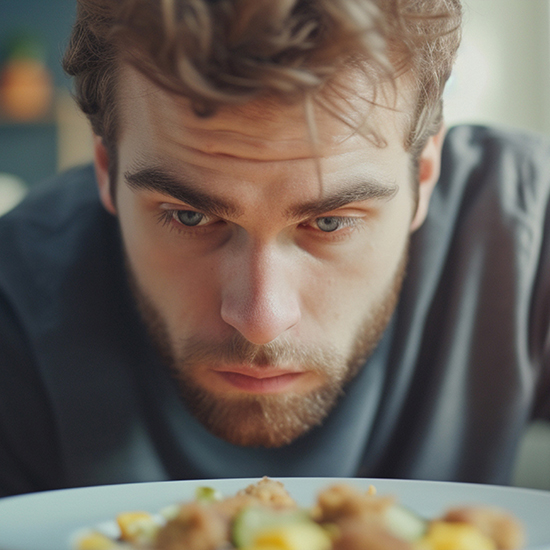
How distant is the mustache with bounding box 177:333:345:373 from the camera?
2.62 ft

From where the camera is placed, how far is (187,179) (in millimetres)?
758

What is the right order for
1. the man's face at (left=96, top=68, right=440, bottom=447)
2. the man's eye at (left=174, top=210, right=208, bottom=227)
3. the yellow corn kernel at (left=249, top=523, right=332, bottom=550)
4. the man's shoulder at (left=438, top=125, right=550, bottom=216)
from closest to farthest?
the yellow corn kernel at (left=249, top=523, right=332, bottom=550)
the man's face at (left=96, top=68, right=440, bottom=447)
the man's eye at (left=174, top=210, right=208, bottom=227)
the man's shoulder at (left=438, top=125, right=550, bottom=216)

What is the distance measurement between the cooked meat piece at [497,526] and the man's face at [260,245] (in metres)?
0.33

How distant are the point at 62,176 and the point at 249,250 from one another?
0.71m

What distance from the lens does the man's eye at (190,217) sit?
0.83 meters

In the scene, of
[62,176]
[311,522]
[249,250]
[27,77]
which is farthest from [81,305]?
[27,77]

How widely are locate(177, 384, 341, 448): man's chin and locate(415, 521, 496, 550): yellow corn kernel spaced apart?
43cm

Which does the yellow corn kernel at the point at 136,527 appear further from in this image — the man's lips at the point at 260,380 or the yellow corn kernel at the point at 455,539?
the man's lips at the point at 260,380

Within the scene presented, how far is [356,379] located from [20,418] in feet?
1.84

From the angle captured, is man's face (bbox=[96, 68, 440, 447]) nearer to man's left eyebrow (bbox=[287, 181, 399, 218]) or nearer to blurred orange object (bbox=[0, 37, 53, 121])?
man's left eyebrow (bbox=[287, 181, 399, 218])

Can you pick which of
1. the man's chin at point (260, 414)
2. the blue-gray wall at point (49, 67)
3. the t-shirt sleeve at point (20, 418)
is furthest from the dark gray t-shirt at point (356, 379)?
the blue-gray wall at point (49, 67)

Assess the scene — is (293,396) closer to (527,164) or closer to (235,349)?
(235,349)

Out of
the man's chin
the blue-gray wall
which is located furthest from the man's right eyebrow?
the blue-gray wall

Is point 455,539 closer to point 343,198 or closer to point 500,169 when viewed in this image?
point 343,198
